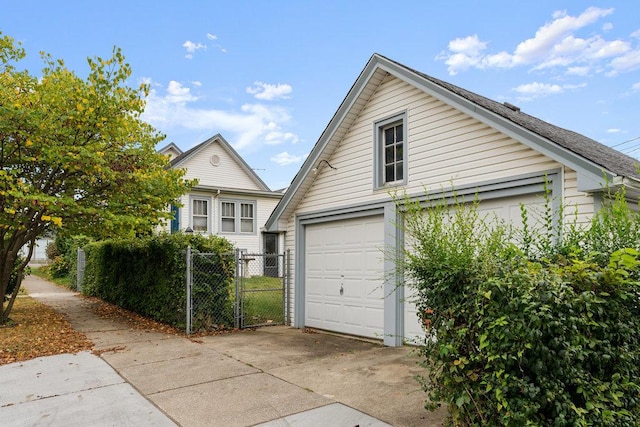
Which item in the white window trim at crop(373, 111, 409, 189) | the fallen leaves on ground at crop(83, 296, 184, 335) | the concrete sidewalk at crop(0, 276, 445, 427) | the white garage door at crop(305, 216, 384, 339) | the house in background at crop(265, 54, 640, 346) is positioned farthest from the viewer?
the fallen leaves on ground at crop(83, 296, 184, 335)

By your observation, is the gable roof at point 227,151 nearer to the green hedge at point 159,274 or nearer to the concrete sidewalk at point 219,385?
the green hedge at point 159,274

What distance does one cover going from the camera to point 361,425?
4.20m

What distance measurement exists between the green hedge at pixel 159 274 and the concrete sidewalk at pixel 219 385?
1330mm

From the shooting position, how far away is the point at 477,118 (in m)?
6.70

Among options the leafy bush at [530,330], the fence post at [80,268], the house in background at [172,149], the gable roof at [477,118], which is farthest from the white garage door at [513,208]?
the house in background at [172,149]

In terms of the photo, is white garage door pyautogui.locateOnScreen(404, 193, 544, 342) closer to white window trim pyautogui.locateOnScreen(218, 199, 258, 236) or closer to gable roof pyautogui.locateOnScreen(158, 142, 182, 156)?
white window trim pyautogui.locateOnScreen(218, 199, 258, 236)

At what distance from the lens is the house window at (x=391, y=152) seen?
321 inches

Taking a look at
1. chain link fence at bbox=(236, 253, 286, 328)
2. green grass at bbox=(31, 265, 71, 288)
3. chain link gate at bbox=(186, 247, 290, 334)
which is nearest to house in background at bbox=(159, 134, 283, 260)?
green grass at bbox=(31, 265, 71, 288)

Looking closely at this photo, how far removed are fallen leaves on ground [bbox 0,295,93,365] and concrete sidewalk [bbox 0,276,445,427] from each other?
1.36ft

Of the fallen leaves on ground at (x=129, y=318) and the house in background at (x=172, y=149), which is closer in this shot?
the fallen leaves on ground at (x=129, y=318)

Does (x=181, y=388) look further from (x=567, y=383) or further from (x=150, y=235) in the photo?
(x=150, y=235)

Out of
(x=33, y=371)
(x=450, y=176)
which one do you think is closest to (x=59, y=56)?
(x=33, y=371)

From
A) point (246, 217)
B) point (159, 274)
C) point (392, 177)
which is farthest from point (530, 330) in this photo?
point (246, 217)

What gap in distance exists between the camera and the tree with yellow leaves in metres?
8.20
